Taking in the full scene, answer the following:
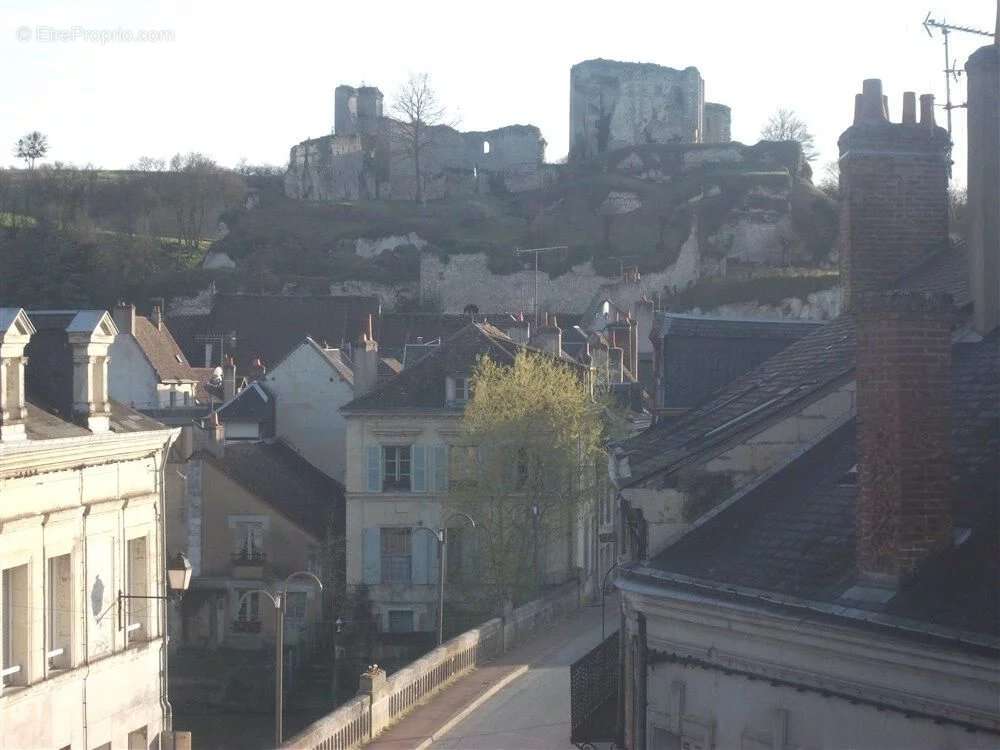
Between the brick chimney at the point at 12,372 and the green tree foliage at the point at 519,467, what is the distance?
50.2 ft

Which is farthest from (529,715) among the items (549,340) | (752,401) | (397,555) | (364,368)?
(549,340)

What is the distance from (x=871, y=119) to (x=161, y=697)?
34.5ft

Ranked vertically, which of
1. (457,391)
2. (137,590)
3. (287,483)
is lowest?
(287,483)

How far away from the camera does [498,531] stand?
95.5 feet

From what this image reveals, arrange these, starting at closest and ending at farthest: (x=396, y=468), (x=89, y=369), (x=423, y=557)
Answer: (x=89, y=369) → (x=423, y=557) → (x=396, y=468)

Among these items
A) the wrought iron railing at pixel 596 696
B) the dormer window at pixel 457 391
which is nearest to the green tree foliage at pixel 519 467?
the dormer window at pixel 457 391

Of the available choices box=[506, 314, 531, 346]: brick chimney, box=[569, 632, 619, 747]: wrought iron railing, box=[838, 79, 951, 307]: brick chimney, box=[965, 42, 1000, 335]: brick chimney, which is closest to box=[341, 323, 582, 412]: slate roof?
box=[506, 314, 531, 346]: brick chimney

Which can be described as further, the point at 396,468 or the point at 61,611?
the point at 396,468

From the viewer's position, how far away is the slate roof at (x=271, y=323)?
195ft

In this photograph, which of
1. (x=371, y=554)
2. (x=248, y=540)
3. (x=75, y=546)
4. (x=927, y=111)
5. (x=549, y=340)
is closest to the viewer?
(x=927, y=111)

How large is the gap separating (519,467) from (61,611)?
633 inches

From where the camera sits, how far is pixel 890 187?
473 inches

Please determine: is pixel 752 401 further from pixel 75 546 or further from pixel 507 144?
pixel 507 144

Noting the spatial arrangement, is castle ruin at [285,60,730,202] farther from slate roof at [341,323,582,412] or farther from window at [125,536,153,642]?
window at [125,536,153,642]
